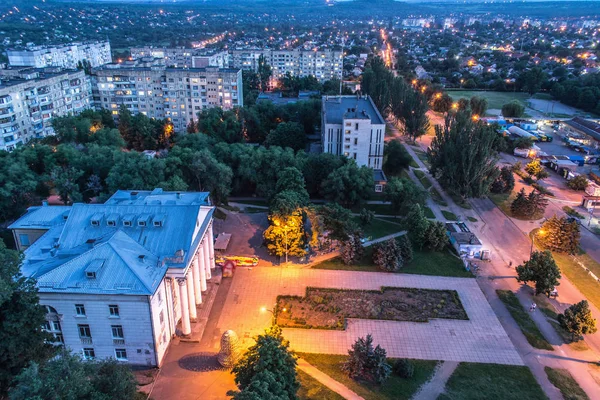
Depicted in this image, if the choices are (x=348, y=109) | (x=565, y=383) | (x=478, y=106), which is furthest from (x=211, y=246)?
(x=478, y=106)

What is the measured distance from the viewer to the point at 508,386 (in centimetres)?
3009

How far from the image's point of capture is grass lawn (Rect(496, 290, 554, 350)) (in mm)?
34434

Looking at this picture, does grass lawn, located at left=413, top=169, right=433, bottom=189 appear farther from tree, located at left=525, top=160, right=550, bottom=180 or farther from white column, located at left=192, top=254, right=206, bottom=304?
white column, located at left=192, top=254, right=206, bottom=304

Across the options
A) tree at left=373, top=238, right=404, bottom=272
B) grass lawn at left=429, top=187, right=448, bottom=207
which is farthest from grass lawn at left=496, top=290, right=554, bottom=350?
grass lawn at left=429, top=187, right=448, bottom=207

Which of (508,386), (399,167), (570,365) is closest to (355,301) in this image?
(508,386)

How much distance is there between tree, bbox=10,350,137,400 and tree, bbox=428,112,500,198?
49982mm

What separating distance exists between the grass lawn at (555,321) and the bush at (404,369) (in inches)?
557

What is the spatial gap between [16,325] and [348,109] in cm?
6026

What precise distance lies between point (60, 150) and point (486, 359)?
194 ft

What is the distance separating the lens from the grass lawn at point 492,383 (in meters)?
29.2

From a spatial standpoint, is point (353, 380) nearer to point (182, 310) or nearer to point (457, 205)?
point (182, 310)

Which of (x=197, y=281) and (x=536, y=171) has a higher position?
(x=197, y=281)

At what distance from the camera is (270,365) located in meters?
25.7

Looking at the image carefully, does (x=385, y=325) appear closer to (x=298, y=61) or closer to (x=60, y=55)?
(x=298, y=61)
